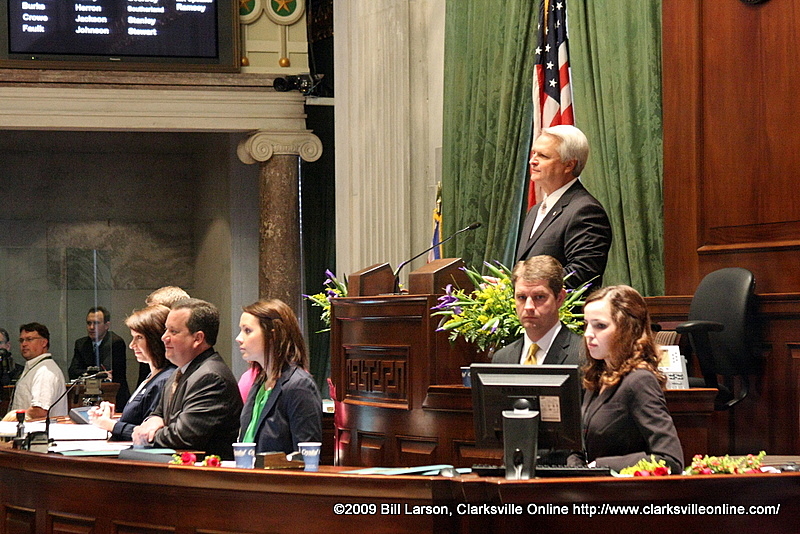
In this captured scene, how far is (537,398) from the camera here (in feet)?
10.2

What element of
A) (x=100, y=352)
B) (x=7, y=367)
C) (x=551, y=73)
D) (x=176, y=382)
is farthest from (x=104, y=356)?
(x=176, y=382)

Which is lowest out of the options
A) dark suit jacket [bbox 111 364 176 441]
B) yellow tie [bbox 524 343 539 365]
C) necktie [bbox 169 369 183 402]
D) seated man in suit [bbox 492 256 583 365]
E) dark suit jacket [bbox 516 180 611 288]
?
dark suit jacket [bbox 111 364 176 441]

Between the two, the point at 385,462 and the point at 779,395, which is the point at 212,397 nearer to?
the point at 385,462

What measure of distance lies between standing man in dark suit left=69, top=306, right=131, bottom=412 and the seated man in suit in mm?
7238

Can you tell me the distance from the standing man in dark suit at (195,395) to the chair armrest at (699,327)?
6.03ft

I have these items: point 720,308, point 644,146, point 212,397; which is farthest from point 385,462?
point 644,146

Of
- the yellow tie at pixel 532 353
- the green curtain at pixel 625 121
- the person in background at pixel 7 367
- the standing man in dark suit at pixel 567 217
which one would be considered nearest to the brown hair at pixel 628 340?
the yellow tie at pixel 532 353

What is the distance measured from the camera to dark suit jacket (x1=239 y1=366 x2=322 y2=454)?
157 inches

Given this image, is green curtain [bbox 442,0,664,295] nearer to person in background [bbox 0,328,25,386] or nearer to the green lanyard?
the green lanyard

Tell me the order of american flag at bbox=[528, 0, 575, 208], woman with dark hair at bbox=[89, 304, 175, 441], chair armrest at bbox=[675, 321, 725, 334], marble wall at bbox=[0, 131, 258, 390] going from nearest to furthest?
chair armrest at bbox=[675, 321, 725, 334] < woman with dark hair at bbox=[89, 304, 175, 441] < american flag at bbox=[528, 0, 575, 208] < marble wall at bbox=[0, 131, 258, 390]

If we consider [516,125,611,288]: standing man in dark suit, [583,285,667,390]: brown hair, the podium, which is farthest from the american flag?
[583,285,667,390]: brown hair

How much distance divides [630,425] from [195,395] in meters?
1.64

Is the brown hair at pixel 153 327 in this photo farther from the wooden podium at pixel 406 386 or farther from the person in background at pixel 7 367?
the person in background at pixel 7 367

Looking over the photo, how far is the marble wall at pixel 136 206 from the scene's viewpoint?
42.7ft
